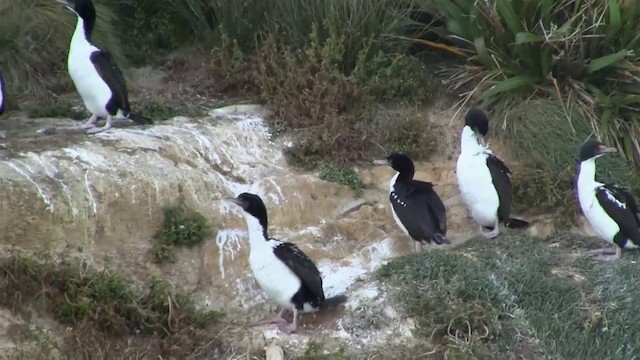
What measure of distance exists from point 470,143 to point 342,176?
119 cm

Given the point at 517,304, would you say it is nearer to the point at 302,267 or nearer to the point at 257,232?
the point at 302,267

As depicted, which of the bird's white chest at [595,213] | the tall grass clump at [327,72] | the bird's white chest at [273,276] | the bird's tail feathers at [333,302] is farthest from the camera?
the tall grass clump at [327,72]

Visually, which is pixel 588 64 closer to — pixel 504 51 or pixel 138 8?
pixel 504 51

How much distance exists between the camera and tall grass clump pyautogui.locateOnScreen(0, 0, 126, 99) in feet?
35.3

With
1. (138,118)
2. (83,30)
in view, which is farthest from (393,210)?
(83,30)

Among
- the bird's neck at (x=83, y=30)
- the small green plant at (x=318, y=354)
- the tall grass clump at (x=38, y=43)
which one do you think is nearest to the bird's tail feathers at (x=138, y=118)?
the bird's neck at (x=83, y=30)

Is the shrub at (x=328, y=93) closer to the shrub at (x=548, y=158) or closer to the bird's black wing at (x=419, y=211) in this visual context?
the shrub at (x=548, y=158)

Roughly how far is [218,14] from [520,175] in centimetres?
368

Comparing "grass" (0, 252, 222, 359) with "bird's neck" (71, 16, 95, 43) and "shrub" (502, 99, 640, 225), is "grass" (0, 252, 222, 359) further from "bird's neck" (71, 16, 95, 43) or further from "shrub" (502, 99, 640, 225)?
"shrub" (502, 99, 640, 225)

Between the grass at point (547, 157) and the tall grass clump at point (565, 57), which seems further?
the tall grass clump at point (565, 57)

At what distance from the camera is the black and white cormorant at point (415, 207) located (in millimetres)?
9367

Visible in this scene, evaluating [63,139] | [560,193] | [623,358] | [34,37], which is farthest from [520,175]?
[34,37]

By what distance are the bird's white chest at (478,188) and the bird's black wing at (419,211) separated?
1.35 feet

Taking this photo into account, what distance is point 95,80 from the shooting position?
388 inches
